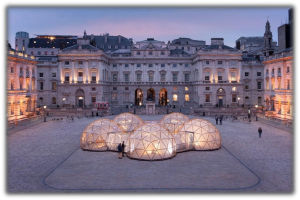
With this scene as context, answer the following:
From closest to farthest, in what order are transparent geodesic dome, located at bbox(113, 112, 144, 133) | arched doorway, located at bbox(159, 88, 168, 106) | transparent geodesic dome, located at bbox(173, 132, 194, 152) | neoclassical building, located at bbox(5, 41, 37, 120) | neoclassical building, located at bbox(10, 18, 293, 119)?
transparent geodesic dome, located at bbox(173, 132, 194, 152) → transparent geodesic dome, located at bbox(113, 112, 144, 133) → neoclassical building, located at bbox(5, 41, 37, 120) → neoclassical building, located at bbox(10, 18, 293, 119) → arched doorway, located at bbox(159, 88, 168, 106)

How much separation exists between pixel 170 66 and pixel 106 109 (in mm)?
25683

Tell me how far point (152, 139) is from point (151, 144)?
1.51 feet

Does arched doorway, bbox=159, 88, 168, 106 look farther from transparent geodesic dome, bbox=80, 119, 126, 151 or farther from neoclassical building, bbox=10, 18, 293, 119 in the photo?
transparent geodesic dome, bbox=80, 119, 126, 151

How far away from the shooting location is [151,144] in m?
22.9

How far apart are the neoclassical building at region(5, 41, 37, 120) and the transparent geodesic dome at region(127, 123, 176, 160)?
2997 cm

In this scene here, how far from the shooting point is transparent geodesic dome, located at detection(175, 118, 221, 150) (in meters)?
26.2

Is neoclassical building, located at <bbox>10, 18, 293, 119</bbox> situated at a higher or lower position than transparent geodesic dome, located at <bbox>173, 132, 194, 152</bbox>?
higher

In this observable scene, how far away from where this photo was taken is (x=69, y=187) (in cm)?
1617

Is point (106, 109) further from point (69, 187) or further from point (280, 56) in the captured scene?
point (69, 187)

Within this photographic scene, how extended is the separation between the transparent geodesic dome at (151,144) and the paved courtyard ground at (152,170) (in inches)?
28.1

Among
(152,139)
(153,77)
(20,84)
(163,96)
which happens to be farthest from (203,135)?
(163,96)

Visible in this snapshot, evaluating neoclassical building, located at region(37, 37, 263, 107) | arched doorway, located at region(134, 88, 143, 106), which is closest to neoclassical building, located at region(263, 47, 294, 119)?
neoclassical building, located at region(37, 37, 263, 107)

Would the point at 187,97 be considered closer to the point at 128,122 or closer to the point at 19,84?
the point at 19,84
